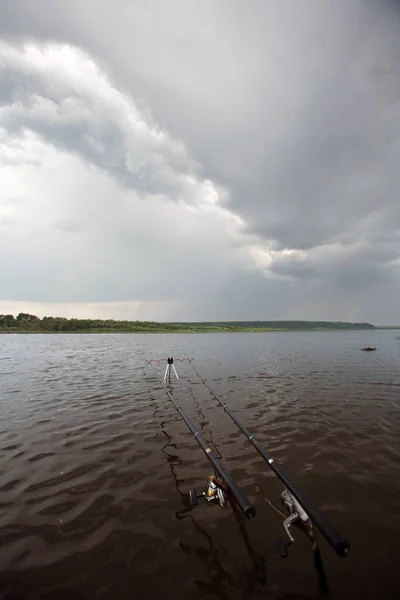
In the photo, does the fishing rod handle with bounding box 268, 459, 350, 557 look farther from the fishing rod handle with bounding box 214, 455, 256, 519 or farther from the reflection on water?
the reflection on water

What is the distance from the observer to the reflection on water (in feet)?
16.3

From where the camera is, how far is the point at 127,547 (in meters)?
5.63

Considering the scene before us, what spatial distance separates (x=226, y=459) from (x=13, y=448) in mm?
7858

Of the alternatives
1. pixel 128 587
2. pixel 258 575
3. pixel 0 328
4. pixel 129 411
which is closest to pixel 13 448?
pixel 129 411

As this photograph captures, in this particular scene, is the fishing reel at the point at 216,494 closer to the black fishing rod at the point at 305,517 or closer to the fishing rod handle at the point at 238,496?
the fishing rod handle at the point at 238,496

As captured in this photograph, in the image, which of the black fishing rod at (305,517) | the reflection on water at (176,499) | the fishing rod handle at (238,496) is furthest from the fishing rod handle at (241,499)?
the reflection on water at (176,499)

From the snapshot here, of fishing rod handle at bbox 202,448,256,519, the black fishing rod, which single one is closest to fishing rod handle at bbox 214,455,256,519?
fishing rod handle at bbox 202,448,256,519

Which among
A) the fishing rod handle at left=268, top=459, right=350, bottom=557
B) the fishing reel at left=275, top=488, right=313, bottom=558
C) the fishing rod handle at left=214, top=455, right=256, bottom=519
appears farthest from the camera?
the fishing reel at left=275, top=488, right=313, bottom=558

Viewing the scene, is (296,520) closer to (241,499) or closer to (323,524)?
(323,524)

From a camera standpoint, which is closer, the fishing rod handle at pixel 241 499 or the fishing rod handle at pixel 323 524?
the fishing rod handle at pixel 323 524

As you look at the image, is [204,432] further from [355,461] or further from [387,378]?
[387,378]

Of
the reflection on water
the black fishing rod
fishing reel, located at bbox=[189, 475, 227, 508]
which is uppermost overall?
the black fishing rod

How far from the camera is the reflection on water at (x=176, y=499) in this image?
195 inches

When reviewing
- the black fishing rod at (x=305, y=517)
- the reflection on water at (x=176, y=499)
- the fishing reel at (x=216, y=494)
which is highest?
the black fishing rod at (x=305, y=517)
